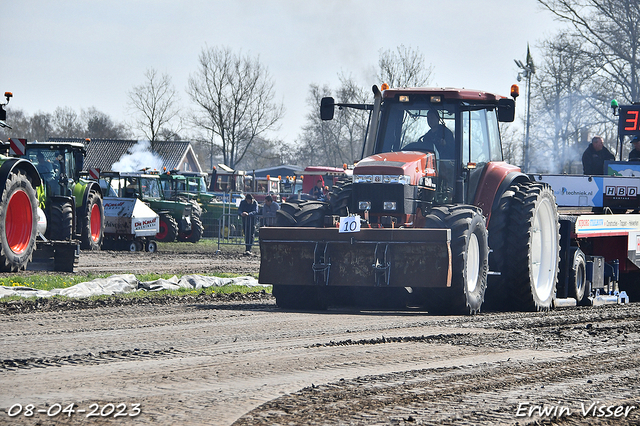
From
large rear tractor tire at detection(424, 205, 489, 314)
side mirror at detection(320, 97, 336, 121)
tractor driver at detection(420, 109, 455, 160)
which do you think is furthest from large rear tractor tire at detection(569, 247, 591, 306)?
side mirror at detection(320, 97, 336, 121)

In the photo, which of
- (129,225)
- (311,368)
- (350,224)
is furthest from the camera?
(129,225)

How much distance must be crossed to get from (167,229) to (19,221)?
1192cm

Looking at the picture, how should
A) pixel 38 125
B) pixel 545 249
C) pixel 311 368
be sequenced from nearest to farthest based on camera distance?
pixel 311 368 < pixel 545 249 < pixel 38 125

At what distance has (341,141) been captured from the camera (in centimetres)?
6494

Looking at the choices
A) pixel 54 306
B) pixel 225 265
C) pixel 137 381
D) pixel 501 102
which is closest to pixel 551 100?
pixel 225 265

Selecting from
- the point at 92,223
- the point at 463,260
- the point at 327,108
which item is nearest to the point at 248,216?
the point at 92,223

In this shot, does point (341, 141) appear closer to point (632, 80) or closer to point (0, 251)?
point (632, 80)

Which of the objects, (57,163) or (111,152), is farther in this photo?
(111,152)

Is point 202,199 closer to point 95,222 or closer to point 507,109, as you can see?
point 95,222

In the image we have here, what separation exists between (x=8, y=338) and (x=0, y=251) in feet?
20.8

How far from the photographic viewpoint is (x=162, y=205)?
26422 mm

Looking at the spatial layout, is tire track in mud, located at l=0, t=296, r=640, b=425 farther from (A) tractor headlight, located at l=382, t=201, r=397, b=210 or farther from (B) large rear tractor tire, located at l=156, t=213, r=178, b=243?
(B) large rear tractor tire, located at l=156, t=213, r=178, b=243

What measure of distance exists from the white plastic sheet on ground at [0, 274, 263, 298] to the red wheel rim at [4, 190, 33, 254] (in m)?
2.13

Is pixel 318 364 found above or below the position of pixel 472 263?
below
